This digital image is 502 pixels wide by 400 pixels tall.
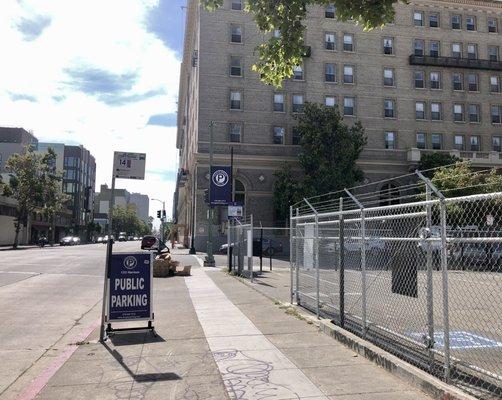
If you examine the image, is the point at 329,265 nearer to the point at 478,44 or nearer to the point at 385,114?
the point at 385,114

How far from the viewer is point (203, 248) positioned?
4719cm

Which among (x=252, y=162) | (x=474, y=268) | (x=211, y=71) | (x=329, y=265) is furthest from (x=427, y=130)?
(x=474, y=268)

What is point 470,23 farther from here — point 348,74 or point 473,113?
point 348,74

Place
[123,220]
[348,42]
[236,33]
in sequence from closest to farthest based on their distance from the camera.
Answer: [236,33]
[348,42]
[123,220]

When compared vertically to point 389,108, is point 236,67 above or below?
above

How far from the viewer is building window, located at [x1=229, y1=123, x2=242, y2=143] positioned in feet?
159

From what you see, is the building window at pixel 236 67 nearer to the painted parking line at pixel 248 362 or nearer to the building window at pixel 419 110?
the building window at pixel 419 110

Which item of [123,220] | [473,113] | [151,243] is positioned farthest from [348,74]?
[123,220]

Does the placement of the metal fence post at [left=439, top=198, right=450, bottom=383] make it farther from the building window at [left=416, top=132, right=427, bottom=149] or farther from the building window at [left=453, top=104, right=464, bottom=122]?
the building window at [left=453, top=104, right=464, bottom=122]

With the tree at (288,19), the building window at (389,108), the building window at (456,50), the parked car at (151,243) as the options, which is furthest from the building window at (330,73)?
the tree at (288,19)

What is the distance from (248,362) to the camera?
22.3ft

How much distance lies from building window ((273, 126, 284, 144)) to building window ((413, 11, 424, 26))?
735 inches

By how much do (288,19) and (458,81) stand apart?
51235 mm

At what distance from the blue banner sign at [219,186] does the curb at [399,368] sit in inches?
705
